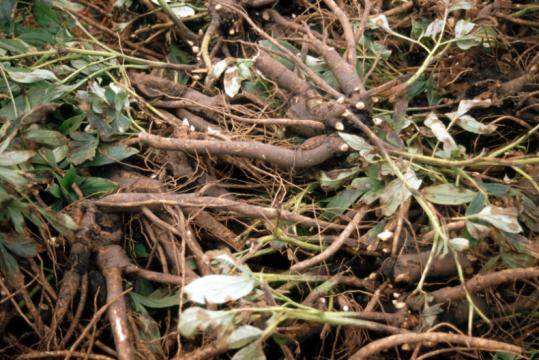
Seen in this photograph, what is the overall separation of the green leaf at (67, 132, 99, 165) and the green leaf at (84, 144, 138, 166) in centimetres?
2

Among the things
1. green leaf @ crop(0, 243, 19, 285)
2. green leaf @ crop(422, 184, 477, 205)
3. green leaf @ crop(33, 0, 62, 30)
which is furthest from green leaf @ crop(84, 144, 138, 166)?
green leaf @ crop(422, 184, 477, 205)

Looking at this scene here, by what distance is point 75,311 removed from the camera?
1139 millimetres

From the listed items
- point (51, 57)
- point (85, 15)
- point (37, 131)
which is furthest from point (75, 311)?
point (85, 15)

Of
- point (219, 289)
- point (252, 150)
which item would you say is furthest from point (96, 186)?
point (219, 289)

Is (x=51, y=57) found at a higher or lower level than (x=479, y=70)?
higher

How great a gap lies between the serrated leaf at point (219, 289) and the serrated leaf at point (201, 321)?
23 millimetres

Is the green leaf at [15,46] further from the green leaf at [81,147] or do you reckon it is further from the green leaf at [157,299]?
the green leaf at [157,299]

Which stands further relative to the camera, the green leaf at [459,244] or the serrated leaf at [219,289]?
the green leaf at [459,244]

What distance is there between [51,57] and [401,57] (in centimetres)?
84

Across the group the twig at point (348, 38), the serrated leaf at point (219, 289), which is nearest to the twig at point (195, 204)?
the serrated leaf at point (219, 289)

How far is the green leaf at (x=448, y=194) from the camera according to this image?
41.6 inches

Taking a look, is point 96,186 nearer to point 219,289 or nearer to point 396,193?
point 219,289

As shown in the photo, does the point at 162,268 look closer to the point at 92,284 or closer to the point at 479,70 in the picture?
the point at 92,284

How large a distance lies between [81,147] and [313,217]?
1.66ft
